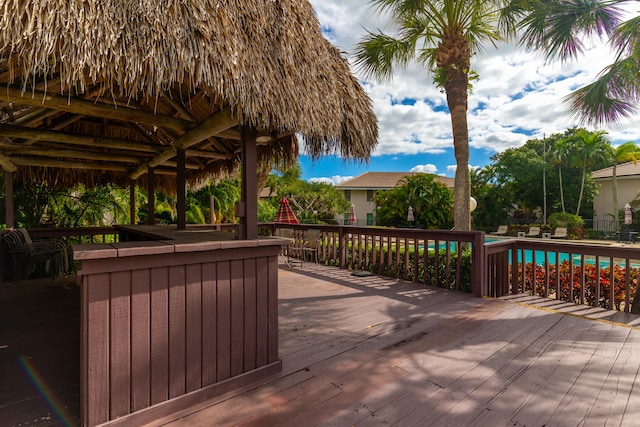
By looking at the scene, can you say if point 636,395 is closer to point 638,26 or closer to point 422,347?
point 422,347

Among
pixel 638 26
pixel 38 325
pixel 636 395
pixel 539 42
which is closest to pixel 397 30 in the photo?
pixel 539 42

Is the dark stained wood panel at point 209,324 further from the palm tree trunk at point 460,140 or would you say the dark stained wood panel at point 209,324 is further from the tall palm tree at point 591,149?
the tall palm tree at point 591,149

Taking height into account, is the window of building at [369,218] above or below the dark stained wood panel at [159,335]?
above

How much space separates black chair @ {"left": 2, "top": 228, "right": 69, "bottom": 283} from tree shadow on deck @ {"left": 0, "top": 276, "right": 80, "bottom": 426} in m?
0.55

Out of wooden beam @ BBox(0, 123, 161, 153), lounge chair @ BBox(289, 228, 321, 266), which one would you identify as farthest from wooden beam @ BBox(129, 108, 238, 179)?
lounge chair @ BBox(289, 228, 321, 266)

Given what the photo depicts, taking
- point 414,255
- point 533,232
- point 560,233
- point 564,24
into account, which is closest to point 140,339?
point 414,255

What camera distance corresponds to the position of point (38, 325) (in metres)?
3.31

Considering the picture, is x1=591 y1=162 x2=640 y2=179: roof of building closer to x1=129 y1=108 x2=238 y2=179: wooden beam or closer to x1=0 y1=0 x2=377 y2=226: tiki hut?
x1=0 y1=0 x2=377 y2=226: tiki hut

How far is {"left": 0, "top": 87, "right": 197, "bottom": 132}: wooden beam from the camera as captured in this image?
245 cm

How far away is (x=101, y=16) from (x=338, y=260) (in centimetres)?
576

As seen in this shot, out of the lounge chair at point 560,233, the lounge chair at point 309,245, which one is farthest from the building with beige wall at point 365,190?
the lounge chair at point 309,245

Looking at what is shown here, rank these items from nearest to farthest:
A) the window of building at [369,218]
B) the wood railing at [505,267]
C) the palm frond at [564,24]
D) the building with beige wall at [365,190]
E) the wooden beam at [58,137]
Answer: the wooden beam at [58,137], the wood railing at [505,267], the palm frond at [564,24], the window of building at [369,218], the building with beige wall at [365,190]

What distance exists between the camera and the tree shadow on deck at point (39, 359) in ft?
6.31

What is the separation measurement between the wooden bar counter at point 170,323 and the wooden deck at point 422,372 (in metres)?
0.16
